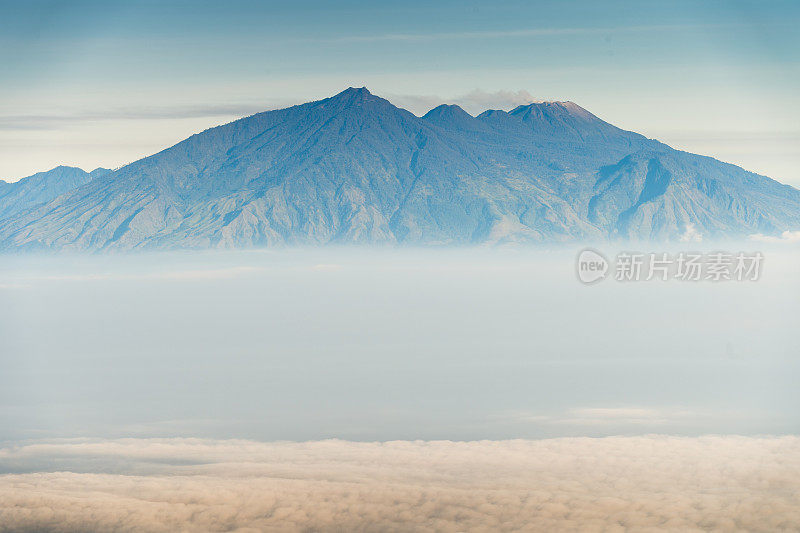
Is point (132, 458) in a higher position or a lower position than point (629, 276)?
lower

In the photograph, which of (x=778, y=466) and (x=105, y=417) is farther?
(x=105, y=417)

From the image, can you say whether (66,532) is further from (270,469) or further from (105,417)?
(105,417)

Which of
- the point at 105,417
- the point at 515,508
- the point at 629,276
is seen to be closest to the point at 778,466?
the point at 629,276

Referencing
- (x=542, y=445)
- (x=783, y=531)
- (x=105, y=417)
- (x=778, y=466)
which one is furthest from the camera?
(x=105, y=417)

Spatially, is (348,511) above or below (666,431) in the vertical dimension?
below

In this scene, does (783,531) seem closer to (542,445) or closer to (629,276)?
(629,276)

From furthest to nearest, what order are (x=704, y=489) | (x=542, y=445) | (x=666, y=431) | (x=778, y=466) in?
(x=666, y=431) < (x=542, y=445) < (x=778, y=466) < (x=704, y=489)

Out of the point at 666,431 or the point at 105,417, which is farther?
the point at 105,417

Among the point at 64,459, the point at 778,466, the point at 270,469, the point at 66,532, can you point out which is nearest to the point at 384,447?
the point at 270,469

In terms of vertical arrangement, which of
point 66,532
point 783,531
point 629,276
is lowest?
point 66,532
